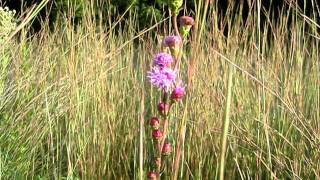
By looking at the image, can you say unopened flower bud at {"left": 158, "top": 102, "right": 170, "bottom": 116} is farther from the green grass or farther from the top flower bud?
the green grass

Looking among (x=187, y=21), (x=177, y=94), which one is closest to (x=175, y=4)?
(x=187, y=21)

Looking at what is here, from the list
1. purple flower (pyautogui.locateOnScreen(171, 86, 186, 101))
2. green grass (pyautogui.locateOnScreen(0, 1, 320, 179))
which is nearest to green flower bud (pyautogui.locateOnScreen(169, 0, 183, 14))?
purple flower (pyautogui.locateOnScreen(171, 86, 186, 101))

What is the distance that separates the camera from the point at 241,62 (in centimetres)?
281

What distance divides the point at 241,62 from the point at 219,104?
0.88 m

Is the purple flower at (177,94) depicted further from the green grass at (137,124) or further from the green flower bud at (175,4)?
the green grass at (137,124)

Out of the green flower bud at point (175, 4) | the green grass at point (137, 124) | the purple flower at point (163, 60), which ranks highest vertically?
the green flower bud at point (175, 4)

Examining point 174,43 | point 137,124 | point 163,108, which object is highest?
point 174,43

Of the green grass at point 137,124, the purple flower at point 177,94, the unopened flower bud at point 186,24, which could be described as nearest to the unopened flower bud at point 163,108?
the purple flower at point 177,94

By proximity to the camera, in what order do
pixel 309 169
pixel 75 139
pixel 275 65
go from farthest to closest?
pixel 275 65 → pixel 75 139 → pixel 309 169

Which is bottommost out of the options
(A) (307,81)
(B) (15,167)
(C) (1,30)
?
(B) (15,167)

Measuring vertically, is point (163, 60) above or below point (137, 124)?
above

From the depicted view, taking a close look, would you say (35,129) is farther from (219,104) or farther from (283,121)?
(283,121)

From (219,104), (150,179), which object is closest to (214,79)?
(219,104)

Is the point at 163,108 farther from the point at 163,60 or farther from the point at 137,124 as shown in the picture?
the point at 137,124
